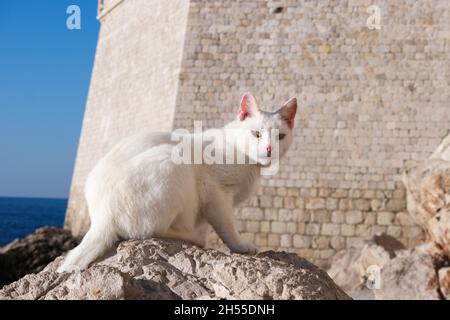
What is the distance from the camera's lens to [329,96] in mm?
11188

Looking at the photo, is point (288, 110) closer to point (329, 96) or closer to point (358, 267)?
point (358, 267)

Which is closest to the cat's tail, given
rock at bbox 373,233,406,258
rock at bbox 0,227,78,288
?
rock at bbox 373,233,406,258

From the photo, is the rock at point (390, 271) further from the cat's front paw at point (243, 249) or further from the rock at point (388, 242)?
the cat's front paw at point (243, 249)

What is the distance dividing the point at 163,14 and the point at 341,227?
665cm

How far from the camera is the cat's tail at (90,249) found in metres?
2.47

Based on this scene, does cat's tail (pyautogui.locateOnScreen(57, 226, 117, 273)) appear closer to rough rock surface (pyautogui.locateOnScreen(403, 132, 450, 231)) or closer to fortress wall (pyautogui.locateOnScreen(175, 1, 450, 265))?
rough rock surface (pyautogui.locateOnScreen(403, 132, 450, 231))

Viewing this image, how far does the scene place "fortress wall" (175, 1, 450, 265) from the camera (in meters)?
10.8

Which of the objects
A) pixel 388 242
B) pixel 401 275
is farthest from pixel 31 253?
pixel 401 275

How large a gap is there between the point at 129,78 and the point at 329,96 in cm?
573

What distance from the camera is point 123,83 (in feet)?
48.2

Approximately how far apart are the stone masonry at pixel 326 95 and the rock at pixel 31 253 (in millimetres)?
4231

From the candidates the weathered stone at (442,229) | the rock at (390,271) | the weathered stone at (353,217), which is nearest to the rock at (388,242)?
the rock at (390,271)
